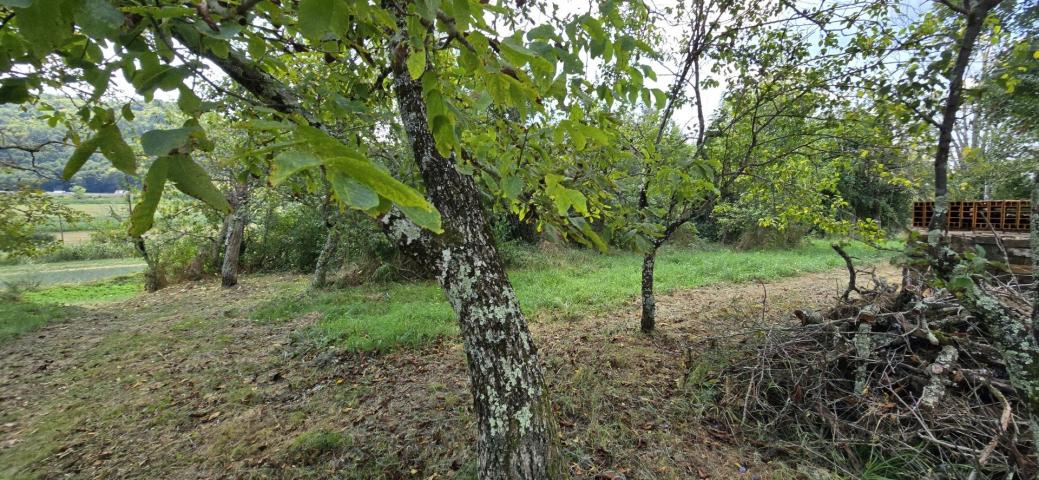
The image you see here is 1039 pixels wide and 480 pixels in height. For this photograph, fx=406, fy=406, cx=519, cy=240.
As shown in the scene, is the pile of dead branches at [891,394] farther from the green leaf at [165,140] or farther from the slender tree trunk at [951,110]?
the green leaf at [165,140]

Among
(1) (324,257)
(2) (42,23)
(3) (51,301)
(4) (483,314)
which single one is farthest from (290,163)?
(3) (51,301)

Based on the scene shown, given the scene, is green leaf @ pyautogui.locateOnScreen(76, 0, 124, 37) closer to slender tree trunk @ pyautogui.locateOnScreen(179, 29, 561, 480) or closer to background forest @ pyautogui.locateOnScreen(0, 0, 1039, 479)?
background forest @ pyautogui.locateOnScreen(0, 0, 1039, 479)

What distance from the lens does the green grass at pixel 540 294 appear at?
17.2 feet

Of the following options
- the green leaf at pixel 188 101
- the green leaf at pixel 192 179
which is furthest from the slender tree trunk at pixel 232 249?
the green leaf at pixel 192 179

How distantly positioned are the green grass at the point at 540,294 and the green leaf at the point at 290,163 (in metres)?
4.54

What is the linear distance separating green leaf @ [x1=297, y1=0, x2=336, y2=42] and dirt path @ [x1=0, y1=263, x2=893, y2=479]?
2.61 m

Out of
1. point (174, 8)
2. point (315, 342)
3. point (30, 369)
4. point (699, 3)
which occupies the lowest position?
point (30, 369)

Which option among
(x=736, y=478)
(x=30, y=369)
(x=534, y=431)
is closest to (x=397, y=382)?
(x=534, y=431)

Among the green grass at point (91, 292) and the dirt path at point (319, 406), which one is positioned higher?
the dirt path at point (319, 406)

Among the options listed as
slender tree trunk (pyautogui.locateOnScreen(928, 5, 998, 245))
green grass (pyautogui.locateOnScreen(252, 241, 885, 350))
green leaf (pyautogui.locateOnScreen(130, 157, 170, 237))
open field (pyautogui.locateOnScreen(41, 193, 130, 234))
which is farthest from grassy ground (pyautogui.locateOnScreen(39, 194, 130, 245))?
slender tree trunk (pyautogui.locateOnScreen(928, 5, 998, 245))

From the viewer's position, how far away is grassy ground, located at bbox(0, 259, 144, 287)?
10.4 metres

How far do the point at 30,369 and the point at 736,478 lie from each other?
757cm

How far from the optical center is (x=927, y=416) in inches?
100

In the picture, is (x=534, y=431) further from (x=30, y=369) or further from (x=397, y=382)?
(x=30, y=369)
